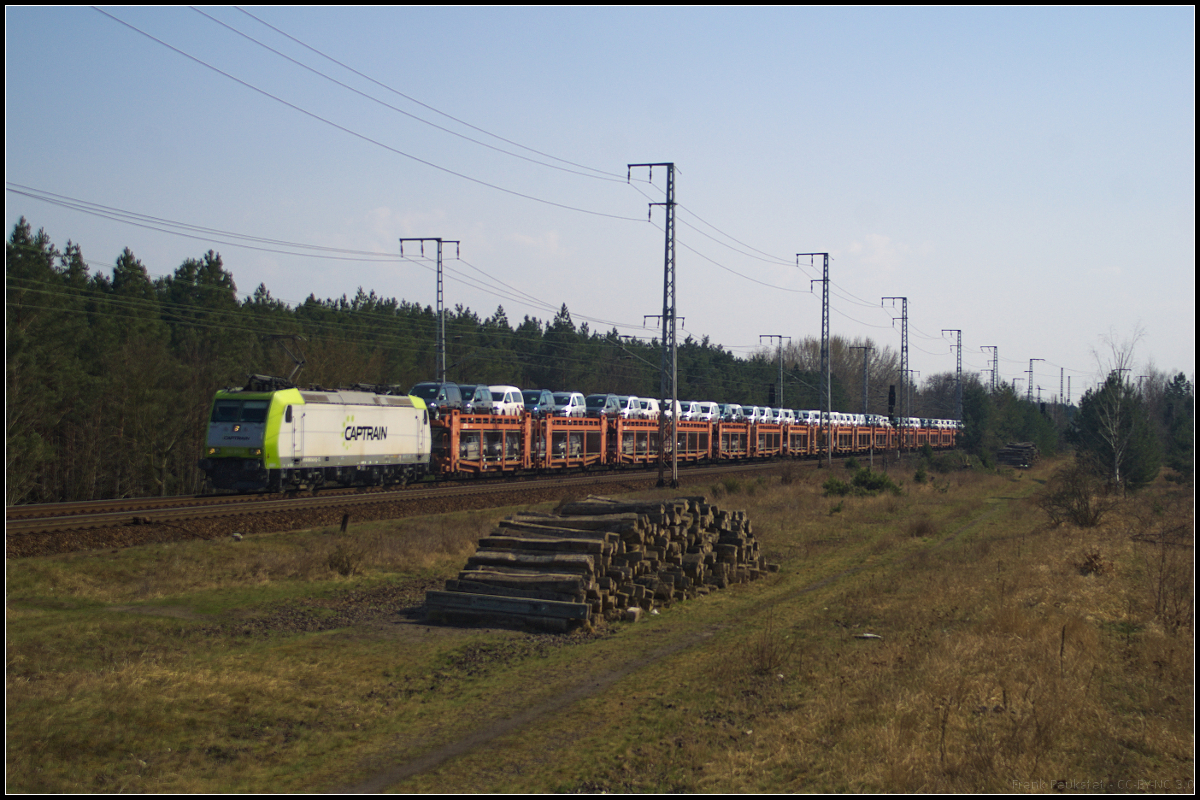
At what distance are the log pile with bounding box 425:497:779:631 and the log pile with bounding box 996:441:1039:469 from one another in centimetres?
5722

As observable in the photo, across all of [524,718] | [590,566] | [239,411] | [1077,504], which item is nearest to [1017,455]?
[1077,504]

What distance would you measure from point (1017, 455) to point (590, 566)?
6340 centimetres

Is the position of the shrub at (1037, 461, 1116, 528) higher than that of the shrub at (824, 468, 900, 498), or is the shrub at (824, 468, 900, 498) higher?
the shrub at (1037, 461, 1116, 528)

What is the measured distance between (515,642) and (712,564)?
5.77 m

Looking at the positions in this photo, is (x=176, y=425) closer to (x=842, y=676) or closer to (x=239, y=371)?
(x=239, y=371)

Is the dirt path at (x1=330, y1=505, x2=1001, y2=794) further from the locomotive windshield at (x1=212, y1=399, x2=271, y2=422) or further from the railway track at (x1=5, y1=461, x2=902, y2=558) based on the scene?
the locomotive windshield at (x1=212, y1=399, x2=271, y2=422)

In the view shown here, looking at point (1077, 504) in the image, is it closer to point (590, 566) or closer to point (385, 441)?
point (590, 566)

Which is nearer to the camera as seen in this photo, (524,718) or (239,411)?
(524,718)

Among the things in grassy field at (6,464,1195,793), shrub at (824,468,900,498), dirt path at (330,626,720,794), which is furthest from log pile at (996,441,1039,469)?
dirt path at (330,626,720,794)

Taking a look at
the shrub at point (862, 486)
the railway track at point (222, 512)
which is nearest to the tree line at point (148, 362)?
the railway track at point (222, 512)

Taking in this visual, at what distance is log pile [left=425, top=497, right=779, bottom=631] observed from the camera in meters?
12.4

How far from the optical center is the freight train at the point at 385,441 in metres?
26.1

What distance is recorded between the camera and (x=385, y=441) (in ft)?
104

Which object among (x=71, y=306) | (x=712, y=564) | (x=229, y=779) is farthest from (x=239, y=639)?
(x=71, y=306)
